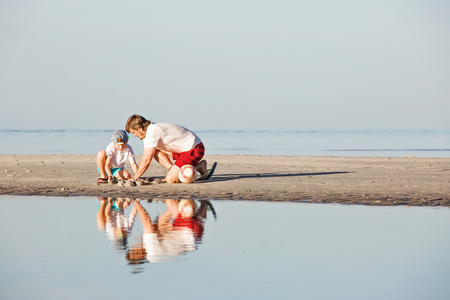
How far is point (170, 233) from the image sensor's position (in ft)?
22.8

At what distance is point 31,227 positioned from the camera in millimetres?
7348

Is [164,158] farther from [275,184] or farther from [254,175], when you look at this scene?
[254,175]

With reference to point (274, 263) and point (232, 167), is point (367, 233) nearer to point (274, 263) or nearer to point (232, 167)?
point (274, 263)

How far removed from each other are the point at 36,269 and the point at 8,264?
33cm

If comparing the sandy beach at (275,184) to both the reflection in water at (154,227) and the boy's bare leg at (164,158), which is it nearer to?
the boy's bare leg at (164,158)

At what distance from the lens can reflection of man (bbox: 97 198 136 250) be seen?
6705mm

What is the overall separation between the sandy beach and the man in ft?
1.17

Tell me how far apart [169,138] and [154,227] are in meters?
4.68

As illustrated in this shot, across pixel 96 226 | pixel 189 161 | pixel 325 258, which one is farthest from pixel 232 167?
pixel 325 258

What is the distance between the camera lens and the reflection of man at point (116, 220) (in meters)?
6.71

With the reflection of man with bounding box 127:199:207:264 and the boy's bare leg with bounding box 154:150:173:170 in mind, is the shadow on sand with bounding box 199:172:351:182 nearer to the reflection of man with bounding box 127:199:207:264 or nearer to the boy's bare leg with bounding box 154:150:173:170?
the boy's bare leg with bounding box 154:150:173:170

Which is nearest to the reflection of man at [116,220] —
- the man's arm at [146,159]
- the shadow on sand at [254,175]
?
the man's arm at [146,159]

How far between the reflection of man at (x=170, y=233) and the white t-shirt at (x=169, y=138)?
93.7 inches

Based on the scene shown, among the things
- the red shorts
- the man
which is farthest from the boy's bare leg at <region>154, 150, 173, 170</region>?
the red shorts
